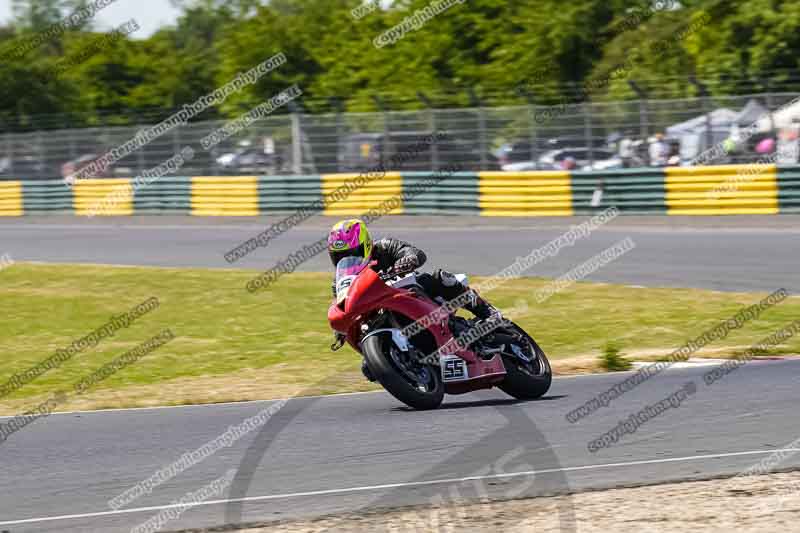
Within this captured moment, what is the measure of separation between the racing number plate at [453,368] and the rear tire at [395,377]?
6cm

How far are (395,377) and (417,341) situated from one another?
1.48 feet

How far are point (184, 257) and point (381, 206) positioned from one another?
5649 mm

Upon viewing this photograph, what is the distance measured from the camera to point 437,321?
357 inches

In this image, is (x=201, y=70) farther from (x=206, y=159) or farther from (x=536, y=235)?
(x=536, y=235)

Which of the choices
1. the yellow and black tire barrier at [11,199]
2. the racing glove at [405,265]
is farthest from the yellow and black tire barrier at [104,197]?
the racing glove at [405,265]

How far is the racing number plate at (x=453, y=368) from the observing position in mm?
9086

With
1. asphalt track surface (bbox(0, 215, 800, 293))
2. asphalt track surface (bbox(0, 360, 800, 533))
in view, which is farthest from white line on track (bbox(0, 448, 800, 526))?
asphalt track surface (bbox(0, 215, 800, 293))

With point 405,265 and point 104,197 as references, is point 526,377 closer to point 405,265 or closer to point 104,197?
point 405,265

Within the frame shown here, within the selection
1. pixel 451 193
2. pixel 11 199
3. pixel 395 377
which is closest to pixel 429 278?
pixel 395 377

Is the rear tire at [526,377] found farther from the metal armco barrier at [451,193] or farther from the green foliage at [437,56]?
the green foliage at [437,56]

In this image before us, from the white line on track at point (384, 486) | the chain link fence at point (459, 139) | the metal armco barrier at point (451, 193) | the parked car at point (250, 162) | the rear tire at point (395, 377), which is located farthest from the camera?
the parked car at point (250, 162)

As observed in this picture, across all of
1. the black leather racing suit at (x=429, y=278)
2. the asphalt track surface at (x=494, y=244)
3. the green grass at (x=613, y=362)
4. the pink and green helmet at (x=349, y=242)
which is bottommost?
the asphalt track surface at (x=494, y=244)

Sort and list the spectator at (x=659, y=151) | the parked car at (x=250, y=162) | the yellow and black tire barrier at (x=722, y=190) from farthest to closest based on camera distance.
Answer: the parked car at (x=250, y=162) → the spectator at (x=659, y=151) → the yellow and black tire barrier at (x=722, y=190)

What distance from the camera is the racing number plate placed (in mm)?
9086
